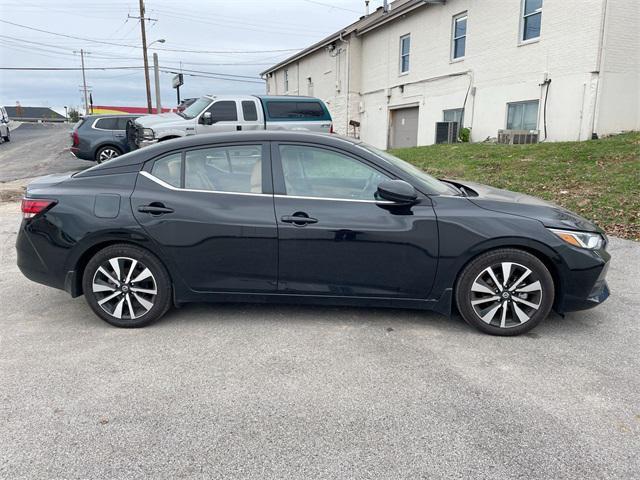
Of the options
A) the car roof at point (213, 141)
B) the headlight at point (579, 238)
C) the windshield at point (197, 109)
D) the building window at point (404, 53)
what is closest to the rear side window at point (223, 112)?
→ the windshield at point (197, 109)

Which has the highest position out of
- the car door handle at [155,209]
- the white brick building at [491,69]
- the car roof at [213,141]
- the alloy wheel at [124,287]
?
the white brick building at [491,69]

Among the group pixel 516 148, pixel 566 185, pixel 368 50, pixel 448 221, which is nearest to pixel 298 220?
pixel 448 221

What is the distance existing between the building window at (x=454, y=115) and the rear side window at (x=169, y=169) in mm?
15137

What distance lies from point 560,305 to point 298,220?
6.94 feet

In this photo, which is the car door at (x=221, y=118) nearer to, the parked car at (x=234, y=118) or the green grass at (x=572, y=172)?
the parked car at (x=234, y=118)

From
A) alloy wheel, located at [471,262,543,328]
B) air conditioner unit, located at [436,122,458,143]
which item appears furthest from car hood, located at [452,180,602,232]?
air conditioner unit, located at [436,122,458,143]

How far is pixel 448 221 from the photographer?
354 cm

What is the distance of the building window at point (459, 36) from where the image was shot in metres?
17.1

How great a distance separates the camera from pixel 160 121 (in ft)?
39.0

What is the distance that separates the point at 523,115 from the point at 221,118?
30.5 ft

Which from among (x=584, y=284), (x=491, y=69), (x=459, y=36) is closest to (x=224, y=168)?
(x=584, y=284)

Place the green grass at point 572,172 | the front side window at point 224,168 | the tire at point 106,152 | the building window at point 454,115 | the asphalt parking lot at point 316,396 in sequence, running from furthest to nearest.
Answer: the building window at point 454,115
the tire at point 106,152
the green grass at point 572,172
the front side window at point 224,168
the asphalt parking lot at point 316,396

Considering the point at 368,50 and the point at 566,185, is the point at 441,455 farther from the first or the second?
the point at 368,50

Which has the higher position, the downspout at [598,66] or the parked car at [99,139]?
the downspout at [598,66]
